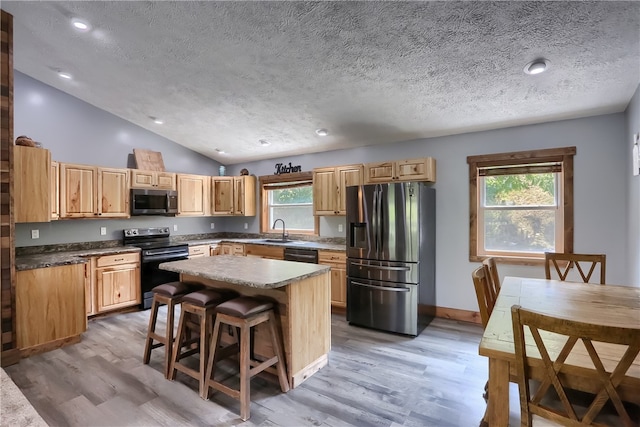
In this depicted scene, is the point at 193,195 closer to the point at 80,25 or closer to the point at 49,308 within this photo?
the point at 49,308

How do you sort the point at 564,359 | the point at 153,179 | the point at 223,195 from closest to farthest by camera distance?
the point at 564,359 → the point at 153,179 → the point at 223,195

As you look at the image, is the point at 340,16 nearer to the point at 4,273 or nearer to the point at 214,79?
the point at 214,79

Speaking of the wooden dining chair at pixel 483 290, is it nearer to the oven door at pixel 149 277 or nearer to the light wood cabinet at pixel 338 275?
the light wood cabinet at pixel 338 275

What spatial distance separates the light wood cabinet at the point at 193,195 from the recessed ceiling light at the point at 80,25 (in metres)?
2.60

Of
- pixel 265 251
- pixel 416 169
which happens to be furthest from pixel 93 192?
pixel 416 169

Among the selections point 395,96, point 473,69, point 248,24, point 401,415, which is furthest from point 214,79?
point 401,415

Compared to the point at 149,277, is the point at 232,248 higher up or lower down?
higher up

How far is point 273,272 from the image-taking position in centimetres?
246

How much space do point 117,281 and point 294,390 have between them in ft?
10.2

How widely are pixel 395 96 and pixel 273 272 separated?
7.16ft

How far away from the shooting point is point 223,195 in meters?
5.68

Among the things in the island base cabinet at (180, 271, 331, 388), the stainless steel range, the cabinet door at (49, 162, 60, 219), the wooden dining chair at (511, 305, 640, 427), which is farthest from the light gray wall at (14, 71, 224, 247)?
the wooden dining chair at (511, 305, 640, 427)

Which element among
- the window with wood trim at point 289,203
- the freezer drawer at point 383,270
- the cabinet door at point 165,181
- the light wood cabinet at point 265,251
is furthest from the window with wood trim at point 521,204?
the cabinet door at point 165,181

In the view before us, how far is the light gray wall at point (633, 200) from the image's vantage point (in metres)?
2.50
